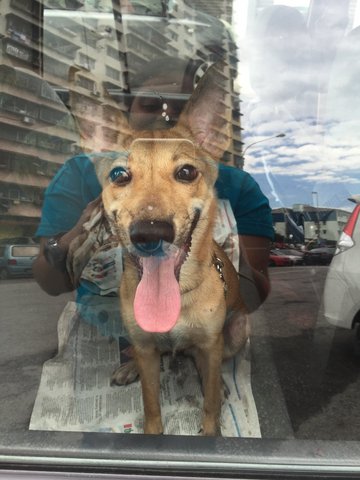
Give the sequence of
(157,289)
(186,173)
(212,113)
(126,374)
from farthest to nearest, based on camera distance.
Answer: (126,374) → (212,113) → (186,173) → (157,289)

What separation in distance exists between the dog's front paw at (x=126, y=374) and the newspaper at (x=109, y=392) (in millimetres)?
19

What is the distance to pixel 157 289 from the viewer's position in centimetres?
136

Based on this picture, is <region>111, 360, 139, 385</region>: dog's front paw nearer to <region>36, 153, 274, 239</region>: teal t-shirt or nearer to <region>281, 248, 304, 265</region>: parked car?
<region>36, 153, 274, 239</region>: teal t-shirt

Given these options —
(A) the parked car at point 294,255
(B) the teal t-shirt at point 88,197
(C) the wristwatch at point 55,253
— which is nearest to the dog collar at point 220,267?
(B) the teal t-shirt at point 88,197

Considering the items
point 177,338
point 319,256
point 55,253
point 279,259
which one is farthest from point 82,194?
point 319,256

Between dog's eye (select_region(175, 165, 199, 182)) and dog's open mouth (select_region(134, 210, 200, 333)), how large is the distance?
201mm

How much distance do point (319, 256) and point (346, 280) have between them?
0.35 feet

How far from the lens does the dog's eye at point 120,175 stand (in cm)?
140

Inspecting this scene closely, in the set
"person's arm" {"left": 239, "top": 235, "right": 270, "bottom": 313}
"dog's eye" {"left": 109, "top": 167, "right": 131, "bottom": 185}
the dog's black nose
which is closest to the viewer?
the dog's black nose

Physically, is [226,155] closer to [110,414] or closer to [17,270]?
[17,270]

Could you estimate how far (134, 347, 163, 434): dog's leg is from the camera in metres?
1.49

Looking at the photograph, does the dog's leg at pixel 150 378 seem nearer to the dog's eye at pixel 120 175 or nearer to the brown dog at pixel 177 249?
the brown dog at pixel 177 249

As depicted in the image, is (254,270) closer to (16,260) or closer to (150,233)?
(150,233)

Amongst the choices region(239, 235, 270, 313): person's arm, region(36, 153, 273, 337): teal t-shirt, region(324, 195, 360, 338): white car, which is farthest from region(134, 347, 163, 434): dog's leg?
region(324, 195, 360, 338): white car
